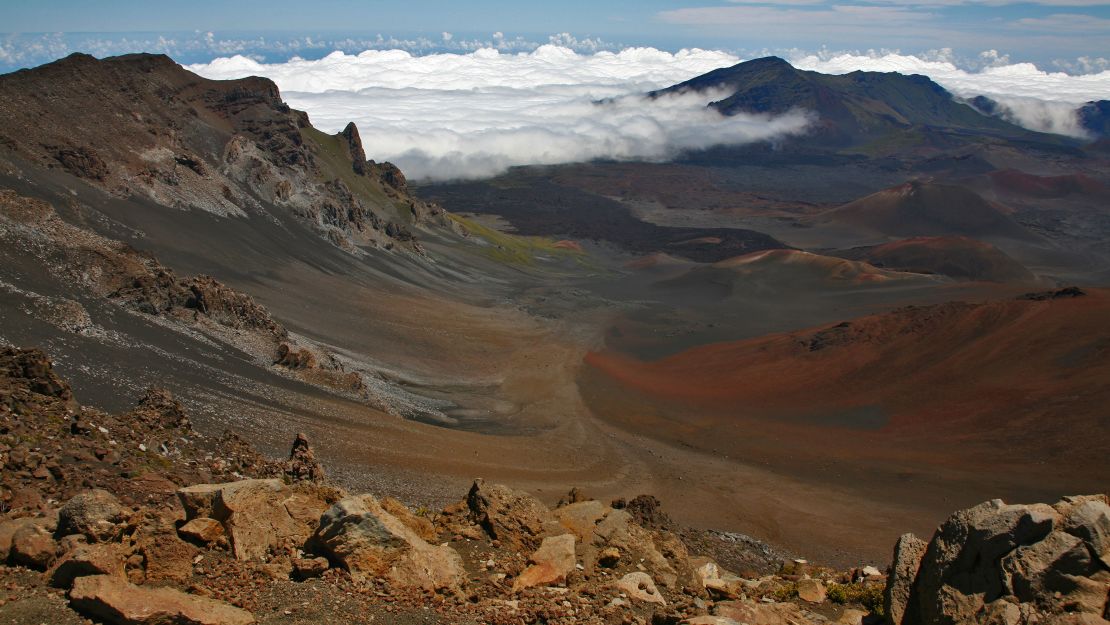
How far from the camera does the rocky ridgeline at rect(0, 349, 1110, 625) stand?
9.68m

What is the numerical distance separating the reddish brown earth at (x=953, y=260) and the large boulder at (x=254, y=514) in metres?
96.6

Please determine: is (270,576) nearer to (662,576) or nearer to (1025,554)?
(662,576)

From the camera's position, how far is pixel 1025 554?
395 inches

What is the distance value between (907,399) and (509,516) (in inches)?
1511

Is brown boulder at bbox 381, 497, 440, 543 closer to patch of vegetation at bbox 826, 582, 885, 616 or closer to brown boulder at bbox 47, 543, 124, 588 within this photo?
brown boulder at bbox 47, 543, 124, 588

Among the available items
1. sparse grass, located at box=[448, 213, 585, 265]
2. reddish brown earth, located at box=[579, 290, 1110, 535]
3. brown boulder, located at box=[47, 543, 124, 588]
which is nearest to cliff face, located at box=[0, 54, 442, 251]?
sparse grass, located at box=[448, 213, 585, 265]

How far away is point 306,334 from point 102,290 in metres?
13.1

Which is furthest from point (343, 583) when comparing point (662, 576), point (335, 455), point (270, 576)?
point (335, 455)

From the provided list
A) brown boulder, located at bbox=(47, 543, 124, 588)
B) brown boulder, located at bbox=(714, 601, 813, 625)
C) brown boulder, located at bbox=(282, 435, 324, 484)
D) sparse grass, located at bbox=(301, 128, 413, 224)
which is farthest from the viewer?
sparse grass, located at bbox=(301, 128, 413, 224)

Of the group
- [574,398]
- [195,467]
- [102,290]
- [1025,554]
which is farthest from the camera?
[574,398]

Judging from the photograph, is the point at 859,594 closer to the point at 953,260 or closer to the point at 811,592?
the point at 811,592

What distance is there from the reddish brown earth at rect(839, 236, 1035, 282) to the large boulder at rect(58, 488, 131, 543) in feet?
324

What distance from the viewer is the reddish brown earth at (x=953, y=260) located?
3836 inches

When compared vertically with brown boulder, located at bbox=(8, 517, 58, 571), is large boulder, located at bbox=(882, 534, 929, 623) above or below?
below
